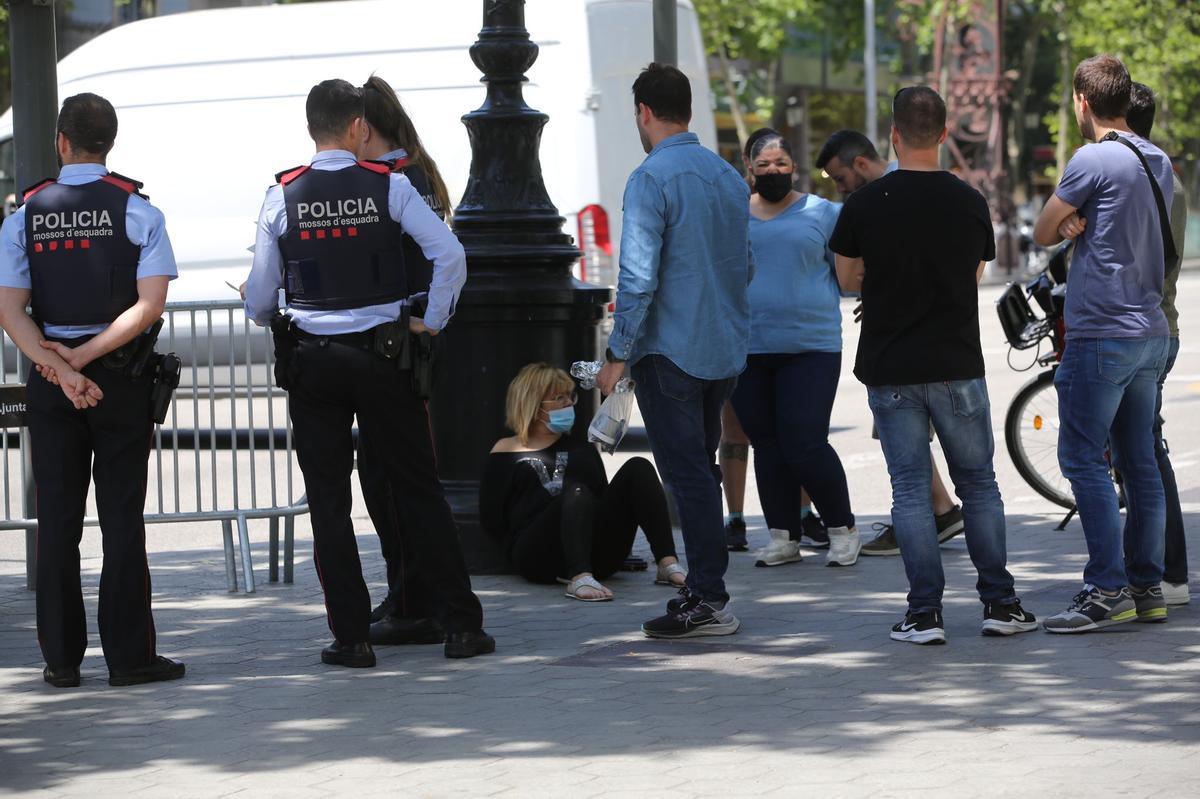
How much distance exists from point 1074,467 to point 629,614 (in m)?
1.65

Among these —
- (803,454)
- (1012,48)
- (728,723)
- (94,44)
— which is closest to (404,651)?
(728,723)

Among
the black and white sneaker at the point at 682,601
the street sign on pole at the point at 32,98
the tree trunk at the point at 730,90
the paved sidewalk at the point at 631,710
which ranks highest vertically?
the tree trunk at the point at 730,90

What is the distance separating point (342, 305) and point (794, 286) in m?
2.62

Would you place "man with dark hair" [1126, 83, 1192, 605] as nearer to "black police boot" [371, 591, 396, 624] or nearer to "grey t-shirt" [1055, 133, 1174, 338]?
"grey t-shirt" [1055, 133, 1174, 338]

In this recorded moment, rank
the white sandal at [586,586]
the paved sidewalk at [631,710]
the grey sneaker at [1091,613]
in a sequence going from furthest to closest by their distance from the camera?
the white sandal at [586,586]
the grey sneaker at [1091,613]
the paved sidewalk at [631,710]

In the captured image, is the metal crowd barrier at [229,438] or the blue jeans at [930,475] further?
the metal crowd barrier at [229,438]

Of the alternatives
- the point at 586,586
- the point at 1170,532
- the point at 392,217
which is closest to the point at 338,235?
the point at 392,217

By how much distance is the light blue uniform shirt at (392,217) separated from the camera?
19.1 feet

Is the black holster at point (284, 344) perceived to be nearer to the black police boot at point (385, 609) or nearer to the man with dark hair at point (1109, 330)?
the black police boot at point (385, 609)

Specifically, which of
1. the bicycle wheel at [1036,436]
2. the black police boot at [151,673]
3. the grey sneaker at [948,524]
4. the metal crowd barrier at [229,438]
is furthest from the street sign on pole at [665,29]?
the black police boot at [151,673]

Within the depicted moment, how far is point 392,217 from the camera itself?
230 inches

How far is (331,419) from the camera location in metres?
5.96

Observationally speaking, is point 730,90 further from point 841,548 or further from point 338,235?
point 338,235

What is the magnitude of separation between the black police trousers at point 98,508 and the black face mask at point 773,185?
9.91 ft
